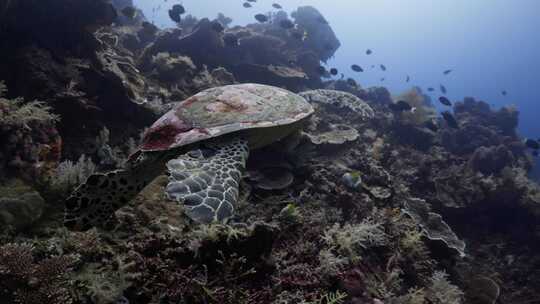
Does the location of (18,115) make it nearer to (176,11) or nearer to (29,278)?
(29,278)

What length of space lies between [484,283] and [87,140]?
6.98 metres

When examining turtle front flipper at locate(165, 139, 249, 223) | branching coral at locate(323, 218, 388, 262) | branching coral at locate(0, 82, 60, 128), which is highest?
turtle front flipper at locate(165, 139, 249, 223)

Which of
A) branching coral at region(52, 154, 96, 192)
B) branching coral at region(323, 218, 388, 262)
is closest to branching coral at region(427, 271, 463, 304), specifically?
branching coral at region(323, 218, 388, 262)

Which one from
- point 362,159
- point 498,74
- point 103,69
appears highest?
point 498,74

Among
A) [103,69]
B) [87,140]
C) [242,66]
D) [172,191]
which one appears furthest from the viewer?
[242,66]

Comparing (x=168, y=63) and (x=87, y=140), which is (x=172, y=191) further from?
(x=168, y=63)

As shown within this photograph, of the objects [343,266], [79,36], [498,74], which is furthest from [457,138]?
[498,74]

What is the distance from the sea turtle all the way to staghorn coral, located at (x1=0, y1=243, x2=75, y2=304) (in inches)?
23.5

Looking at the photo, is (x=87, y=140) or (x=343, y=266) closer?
(x=343, y=266)

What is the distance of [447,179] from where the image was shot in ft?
30.7

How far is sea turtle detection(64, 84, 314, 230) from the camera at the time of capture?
114 inches

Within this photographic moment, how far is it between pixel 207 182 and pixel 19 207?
162 cm

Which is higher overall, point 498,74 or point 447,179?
point 498,74

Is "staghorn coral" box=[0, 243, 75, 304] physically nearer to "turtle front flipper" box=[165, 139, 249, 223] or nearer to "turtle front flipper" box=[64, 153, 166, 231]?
"turtle front flipper" box=[64, 153, 166, 231]
